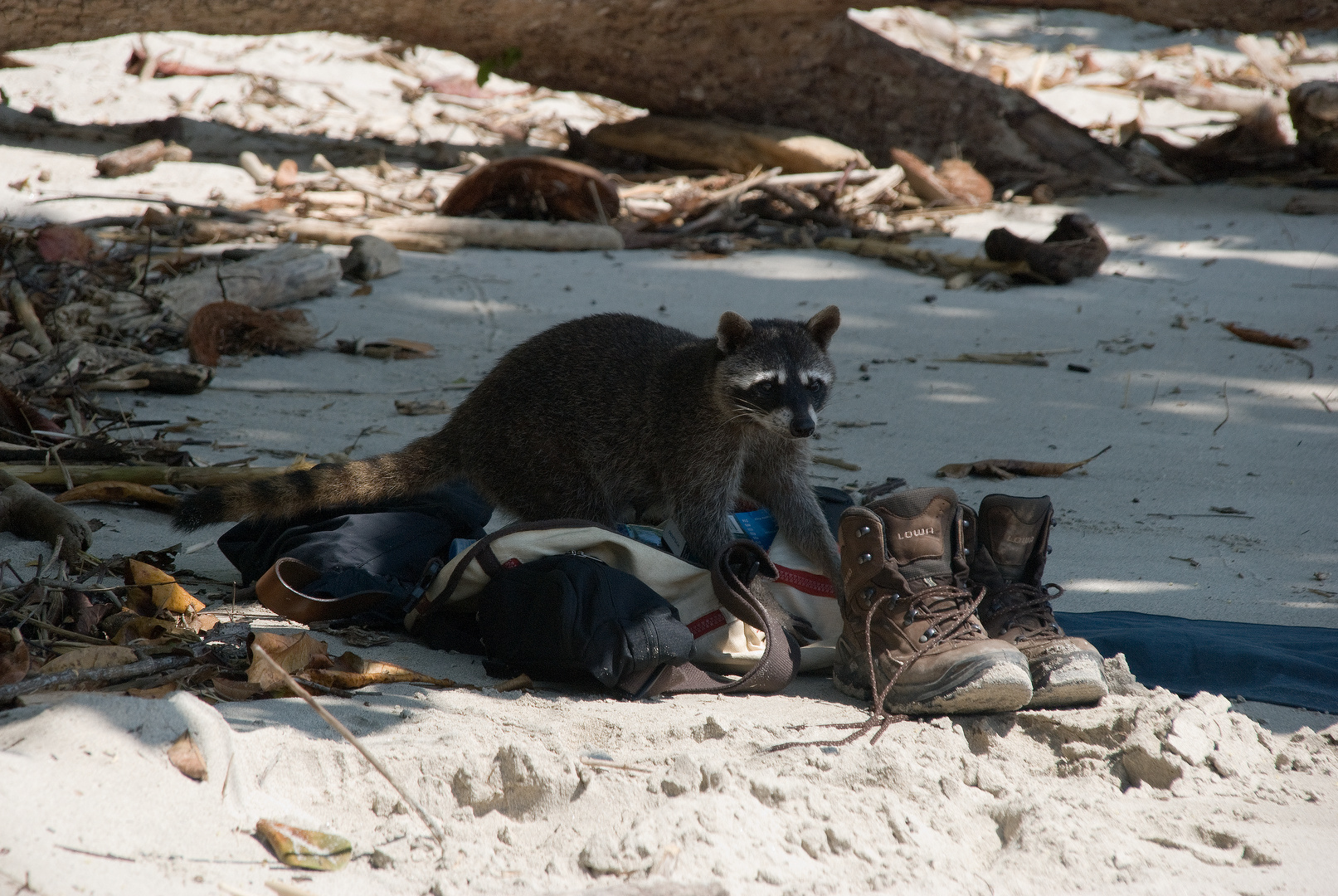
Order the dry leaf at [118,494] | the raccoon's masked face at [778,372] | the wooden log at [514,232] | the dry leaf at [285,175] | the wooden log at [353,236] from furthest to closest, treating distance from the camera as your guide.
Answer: the dry leaf at [285,175] → the wooden log at [514,232] → the wooden log at [353,236] → the raccoon's masked face at [778,372] → the dry leaf at [118,494]

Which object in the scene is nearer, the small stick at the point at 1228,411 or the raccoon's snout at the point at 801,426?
the raccoon's snout at the point at 801,426

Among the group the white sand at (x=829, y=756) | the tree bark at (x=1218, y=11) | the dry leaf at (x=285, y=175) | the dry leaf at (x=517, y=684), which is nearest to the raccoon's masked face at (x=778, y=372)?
the white sand at (x=829, y=756)

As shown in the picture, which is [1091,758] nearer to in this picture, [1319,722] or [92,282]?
→ [1319,722]

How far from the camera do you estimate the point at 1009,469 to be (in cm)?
440

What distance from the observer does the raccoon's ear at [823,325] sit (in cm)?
406

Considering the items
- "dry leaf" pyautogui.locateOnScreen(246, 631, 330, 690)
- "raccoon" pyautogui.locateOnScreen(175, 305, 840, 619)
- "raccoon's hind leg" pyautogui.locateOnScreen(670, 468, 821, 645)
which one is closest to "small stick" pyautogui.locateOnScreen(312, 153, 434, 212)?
"raccoon" pyautogui.locateOnScreen(175, 305, 840, 619)

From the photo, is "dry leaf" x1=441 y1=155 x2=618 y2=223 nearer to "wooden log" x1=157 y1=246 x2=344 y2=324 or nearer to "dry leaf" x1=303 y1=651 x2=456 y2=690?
"wooden log" x1=157 y1=246 x2=344 y2=324

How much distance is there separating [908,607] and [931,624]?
0.07m

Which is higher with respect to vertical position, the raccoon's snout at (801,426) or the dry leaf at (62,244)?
the raccoon's snout at (801,426)

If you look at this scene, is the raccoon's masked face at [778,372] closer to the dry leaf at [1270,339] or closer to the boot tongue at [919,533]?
the boot tongue at [919,533]

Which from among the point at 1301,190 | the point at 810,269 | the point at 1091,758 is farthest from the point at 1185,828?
the point at 1301,190

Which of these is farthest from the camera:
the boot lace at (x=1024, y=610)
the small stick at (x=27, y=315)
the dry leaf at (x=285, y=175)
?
the dry leaf at (x=285, y=175)

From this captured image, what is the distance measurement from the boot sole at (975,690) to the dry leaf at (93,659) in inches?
71.0

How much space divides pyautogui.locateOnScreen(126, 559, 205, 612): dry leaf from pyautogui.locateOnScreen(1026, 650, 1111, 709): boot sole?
2.21 metres
